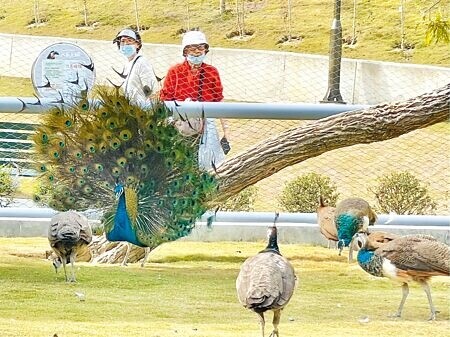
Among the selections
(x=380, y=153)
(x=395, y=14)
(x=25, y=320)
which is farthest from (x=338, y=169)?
(x=395, y=14)

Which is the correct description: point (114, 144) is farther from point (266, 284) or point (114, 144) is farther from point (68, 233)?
point (266, 284)

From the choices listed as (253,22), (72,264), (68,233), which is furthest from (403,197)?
(253,22)

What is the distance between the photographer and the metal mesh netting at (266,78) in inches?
394

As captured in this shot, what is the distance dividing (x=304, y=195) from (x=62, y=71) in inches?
73.9

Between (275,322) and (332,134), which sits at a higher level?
(332,134)

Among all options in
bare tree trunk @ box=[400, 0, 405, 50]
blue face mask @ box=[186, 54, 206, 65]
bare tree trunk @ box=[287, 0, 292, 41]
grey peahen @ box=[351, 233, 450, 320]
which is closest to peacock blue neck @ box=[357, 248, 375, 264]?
grey peahen @ box=[351, 233, 450, 320]

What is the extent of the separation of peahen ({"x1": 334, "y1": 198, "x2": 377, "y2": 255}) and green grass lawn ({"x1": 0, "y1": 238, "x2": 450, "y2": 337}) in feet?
0.99

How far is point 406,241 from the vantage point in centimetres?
560

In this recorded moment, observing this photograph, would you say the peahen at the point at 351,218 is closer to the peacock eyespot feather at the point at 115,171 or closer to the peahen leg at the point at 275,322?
the peahen leg at the point at 275,322

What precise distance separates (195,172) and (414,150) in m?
5.41

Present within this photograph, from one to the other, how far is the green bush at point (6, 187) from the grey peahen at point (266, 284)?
2.78 metres

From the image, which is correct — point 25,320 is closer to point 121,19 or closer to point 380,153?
point 380,153

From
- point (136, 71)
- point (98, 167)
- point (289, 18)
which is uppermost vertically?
point (136, 71)

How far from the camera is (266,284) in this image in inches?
198
